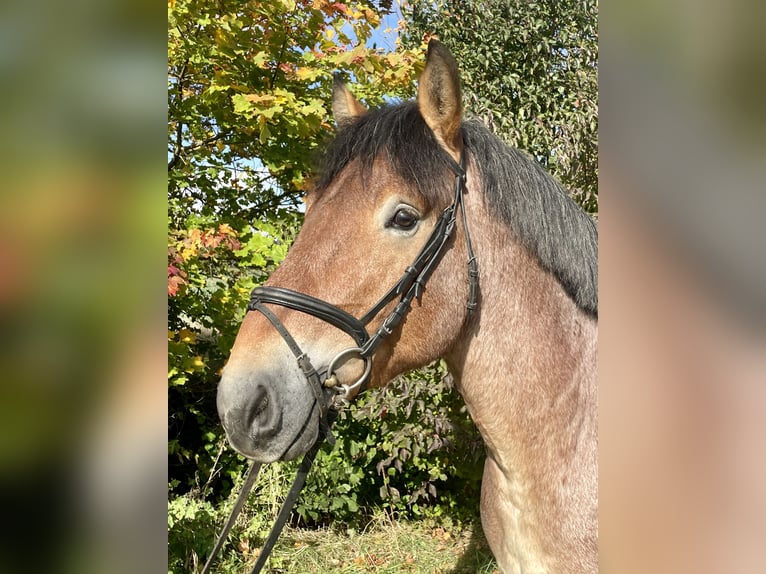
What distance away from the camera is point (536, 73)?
4.25 m

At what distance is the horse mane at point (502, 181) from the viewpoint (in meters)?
1.84

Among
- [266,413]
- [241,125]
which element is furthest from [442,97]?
[241,125]

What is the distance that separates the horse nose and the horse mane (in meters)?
0.76

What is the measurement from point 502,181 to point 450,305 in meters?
0.49

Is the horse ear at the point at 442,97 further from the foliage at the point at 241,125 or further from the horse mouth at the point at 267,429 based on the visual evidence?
the foliage at the point at 241,125

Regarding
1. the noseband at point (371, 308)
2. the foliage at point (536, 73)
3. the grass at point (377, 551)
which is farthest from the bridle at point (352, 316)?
the grass at point (377, 551)

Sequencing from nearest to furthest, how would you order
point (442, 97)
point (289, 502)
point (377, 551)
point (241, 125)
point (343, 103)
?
1. point (442, 97)
2. point (289, 502)
3. point (343, 103)
4. point (241, 125)
5. point (377, 551)

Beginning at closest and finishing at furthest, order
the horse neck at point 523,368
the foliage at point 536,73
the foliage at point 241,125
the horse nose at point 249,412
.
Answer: the horse nose at point 249,412 < the horse neck at point 523,368 < the foliage at point 241,125 < the foliage at point 536,73

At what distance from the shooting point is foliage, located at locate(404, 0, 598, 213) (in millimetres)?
4066
